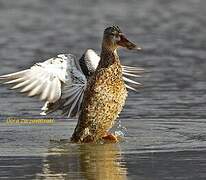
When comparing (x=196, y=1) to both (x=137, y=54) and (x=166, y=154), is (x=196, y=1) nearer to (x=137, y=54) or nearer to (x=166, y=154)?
(x=137, y=54)

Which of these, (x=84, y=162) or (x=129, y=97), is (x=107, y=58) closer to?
(x=84, y=162)

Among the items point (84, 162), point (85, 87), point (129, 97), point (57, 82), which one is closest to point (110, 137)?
point (85, 87)

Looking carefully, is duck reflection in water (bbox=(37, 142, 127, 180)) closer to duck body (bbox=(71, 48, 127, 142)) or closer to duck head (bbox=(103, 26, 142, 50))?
duck body (bbox=(71, 48, 127, 142))

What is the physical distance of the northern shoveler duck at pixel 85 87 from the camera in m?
Result: 10.8

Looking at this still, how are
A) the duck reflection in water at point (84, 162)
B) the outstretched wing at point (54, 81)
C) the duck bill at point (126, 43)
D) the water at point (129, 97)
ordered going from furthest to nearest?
1. the duck bill at point (126, 43)
2. the outstretched wing at point (54, 81)
3. the water at point (129, 97)
4. the duck reflection in water at point (84, 162)

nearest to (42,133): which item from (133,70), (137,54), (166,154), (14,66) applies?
(133,70)

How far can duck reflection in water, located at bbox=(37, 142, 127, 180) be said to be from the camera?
842 centimetres

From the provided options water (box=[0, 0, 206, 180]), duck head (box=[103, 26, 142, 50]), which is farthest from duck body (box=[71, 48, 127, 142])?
water (box=[0, 0, 206, 180])

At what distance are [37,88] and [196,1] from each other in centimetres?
1622

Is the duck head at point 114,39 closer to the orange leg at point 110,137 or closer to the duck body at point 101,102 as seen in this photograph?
the duck body at point 101,102

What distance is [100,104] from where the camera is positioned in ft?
35.6

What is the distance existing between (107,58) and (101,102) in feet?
1.73

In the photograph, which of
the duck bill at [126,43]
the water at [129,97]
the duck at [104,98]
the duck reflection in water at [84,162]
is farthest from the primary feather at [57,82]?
the duck reflection in water at [84,162]

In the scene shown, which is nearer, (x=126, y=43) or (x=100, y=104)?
(x=100, y=104)
